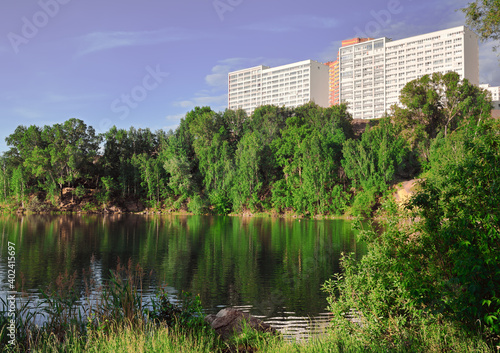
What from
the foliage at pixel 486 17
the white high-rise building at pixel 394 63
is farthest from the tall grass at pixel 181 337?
the white high-rise building at pixel 394 63

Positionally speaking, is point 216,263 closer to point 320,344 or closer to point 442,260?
point 320,344

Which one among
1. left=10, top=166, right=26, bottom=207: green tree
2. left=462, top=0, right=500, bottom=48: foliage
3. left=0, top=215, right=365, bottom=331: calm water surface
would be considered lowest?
left=0, top=215, right=365, bottom=331: calm water surface

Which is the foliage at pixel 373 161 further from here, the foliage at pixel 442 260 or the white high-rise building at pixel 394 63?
the white high-rise building at pixel 394 63

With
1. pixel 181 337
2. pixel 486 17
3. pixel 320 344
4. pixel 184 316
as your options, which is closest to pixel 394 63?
pixel 486 17

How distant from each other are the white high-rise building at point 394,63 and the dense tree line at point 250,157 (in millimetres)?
80481

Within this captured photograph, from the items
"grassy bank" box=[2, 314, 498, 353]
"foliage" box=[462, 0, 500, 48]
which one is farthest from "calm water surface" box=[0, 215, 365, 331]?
"foliage" box=[462, 0, 500, 48]

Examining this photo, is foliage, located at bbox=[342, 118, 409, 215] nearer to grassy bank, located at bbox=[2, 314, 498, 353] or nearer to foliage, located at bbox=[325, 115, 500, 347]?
foliage, located at bbox=[325, 115, 500, 347]

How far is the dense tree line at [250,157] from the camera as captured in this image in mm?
71938

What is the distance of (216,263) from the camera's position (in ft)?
82.4

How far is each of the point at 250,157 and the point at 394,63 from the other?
371ft

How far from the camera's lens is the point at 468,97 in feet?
229

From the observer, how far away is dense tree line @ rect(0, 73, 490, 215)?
71.9 metres

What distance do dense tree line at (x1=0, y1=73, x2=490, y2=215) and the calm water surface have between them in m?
35.0

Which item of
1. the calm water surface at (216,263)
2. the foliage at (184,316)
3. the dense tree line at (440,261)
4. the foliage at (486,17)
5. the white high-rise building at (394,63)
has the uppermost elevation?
the white high-rise building at (394,63)
